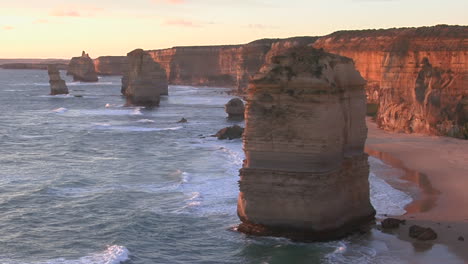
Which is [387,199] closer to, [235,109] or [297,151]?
[297,151]

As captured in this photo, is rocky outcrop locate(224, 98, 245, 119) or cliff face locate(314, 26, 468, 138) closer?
cliff face locate(314, 26, 468, 138)

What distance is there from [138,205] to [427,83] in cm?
2627

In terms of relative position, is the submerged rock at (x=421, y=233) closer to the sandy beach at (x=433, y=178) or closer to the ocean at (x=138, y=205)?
the sandy beach at (x=433, y=178)

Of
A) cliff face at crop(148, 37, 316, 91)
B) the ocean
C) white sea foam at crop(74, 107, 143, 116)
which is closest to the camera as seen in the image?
the ocean

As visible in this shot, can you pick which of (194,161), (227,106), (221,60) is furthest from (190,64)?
(194,161)

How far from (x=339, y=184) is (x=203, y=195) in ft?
27.5

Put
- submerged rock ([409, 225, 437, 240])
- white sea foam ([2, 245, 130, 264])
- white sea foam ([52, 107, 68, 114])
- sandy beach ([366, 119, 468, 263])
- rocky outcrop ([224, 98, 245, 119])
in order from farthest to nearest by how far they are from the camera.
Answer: white sea foam ([52, 107, 68, 114]), rocky outcrop ([224, 98, 245, 119]), sandy beach ([366, 119, 468, 263]), submerged rock ([409, 225, 437, 240]), white sea foam ([2, 245, 130, 264])

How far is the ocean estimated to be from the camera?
62.4 feet

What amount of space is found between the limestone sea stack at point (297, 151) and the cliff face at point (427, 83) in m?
23.1

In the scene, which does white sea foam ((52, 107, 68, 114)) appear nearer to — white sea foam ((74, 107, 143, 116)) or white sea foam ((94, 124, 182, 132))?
white sea foam ((74, 107, 143, 116))

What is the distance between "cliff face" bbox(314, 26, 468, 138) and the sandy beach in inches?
55.3

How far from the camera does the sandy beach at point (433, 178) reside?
20.2 metres

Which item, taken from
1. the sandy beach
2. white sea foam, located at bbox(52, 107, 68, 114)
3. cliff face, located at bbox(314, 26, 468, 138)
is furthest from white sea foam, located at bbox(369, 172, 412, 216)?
white sea foam, located at bbox(52, 107, 68, 114)

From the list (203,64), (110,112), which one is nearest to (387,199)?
(110,112)
